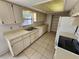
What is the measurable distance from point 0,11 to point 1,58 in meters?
1.62

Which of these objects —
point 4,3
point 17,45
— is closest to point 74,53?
point 17,45

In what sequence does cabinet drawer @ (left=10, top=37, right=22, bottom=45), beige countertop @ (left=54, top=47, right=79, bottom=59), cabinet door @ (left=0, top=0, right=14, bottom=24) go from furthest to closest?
cabinet drawer @ (left=10, top=37, right=22, bottom=45) < cabinet door @ (left=0, top=0, right=14, bottom=24) < beige countertop @ (left=54, top=47, right=79, bottom=59)

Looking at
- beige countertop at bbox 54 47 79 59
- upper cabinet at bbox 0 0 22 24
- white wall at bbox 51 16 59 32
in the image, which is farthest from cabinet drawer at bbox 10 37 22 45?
white wall at bbox 51 16 59 32

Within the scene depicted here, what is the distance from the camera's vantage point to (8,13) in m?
1.89

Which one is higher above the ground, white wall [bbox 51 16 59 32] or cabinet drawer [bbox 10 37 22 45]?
white wall [bbox 51 16 59 32]

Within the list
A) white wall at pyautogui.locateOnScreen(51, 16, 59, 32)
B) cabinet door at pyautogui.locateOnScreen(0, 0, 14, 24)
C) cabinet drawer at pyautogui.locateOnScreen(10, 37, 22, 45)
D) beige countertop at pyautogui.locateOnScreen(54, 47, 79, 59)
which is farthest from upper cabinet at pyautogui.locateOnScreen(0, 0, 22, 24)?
white wall at pyautogui.locateOnScreen(51, 16, 59, 32)

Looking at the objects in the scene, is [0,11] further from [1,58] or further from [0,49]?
[1,58]

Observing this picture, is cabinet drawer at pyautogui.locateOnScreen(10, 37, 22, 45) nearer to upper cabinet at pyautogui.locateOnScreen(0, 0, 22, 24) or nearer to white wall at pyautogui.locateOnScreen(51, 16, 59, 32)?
upper cabinet at pyautogui.locateOnScreen(0, 0, 22, 24)

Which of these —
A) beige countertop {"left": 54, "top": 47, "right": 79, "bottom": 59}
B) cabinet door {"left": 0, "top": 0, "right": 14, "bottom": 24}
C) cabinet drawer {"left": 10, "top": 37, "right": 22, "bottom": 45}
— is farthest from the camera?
cabinet drawer {"left": 10, "top": 37, "right": 22, "bottom": 45}

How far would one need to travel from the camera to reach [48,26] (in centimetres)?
595

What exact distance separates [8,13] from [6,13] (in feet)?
0.23

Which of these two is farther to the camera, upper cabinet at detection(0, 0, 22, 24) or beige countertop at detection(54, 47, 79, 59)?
upper cabinet at detection(0, 0, 22, 24)

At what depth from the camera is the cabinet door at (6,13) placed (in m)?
1.72

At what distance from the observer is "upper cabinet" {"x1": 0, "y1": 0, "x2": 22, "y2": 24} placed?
174 cm
